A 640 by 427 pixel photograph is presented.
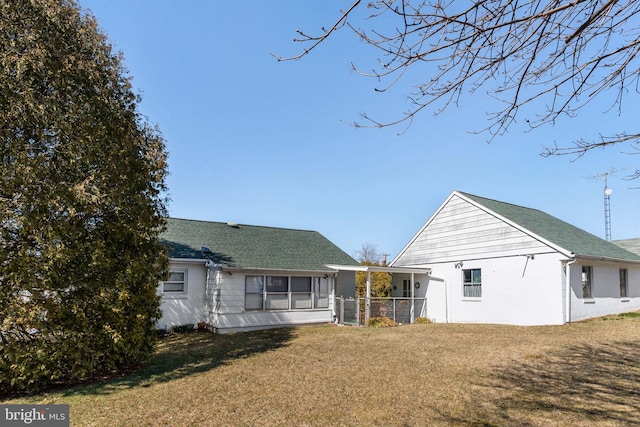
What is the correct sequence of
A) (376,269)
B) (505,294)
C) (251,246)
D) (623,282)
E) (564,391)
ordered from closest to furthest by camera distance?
(564,391) < (505,294) < (376,269) < (251,246) < (623,282)

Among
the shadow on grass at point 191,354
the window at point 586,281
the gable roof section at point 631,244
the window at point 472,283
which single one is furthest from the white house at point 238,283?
the gable roof section at point 631,244

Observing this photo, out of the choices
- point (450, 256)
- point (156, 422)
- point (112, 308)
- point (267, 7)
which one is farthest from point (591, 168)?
point (450, 256)

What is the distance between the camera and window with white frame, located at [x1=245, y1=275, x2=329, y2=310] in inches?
610

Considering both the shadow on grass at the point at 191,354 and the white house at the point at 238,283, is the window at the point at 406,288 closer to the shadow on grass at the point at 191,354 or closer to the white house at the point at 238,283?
the white house at the point at 238,283

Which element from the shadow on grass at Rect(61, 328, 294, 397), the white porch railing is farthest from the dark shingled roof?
the shadow on grass at Rect(61, 328, 294, 397)

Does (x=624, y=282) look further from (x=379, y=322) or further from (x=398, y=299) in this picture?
(x=379, y=322)

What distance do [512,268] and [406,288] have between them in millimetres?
6053

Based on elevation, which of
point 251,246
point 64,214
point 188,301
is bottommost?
point 188,301

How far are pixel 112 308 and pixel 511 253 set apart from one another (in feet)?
48.5

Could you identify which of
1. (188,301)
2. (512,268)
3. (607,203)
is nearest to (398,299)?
(512,268)

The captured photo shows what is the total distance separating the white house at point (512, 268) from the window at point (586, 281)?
0.04 meters

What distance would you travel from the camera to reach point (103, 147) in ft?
27.5

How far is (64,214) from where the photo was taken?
7.84 meters

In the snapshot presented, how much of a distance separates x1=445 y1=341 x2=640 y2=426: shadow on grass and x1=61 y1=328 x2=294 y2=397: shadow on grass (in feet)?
19.9
